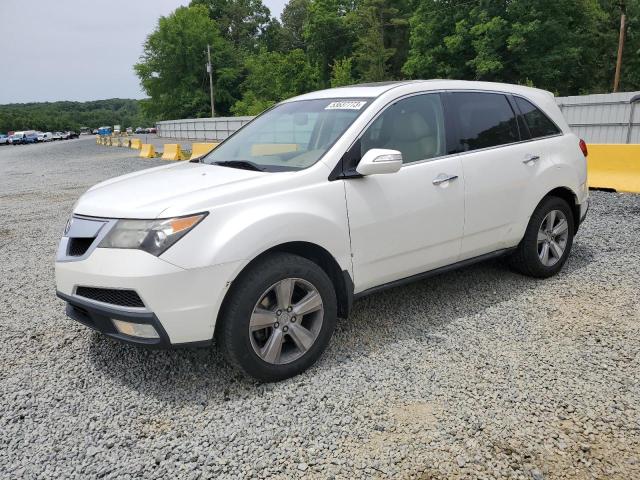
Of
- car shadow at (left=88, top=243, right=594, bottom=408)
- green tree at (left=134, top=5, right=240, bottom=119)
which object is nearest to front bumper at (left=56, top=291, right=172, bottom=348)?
car shadow at (left=88, top=243, right=594, bottom=408)

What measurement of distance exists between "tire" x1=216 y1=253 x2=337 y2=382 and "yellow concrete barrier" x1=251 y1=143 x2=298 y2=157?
3.10ft

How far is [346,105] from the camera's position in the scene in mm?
3822

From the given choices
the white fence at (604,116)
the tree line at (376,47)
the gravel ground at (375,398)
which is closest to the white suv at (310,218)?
the gravel ground at (375,398)

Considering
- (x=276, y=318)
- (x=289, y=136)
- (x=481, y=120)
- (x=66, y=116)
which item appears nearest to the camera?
(x=276, y=318)

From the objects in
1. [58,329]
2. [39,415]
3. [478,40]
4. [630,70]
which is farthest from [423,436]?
[630,70]

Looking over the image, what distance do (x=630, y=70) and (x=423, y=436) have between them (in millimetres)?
46992

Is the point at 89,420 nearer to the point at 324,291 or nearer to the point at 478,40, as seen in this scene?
the point at 324,291

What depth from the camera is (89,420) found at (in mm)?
2932

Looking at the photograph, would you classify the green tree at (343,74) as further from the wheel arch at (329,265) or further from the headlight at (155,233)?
the headlight at (155,233)

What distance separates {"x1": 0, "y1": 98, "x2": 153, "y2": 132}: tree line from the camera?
116 m

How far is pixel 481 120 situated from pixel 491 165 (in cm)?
40

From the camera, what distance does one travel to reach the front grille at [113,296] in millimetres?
2869

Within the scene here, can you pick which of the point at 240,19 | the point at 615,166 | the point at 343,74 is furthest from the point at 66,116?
the point at 615,166

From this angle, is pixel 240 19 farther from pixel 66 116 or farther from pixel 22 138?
pixel 66 116
